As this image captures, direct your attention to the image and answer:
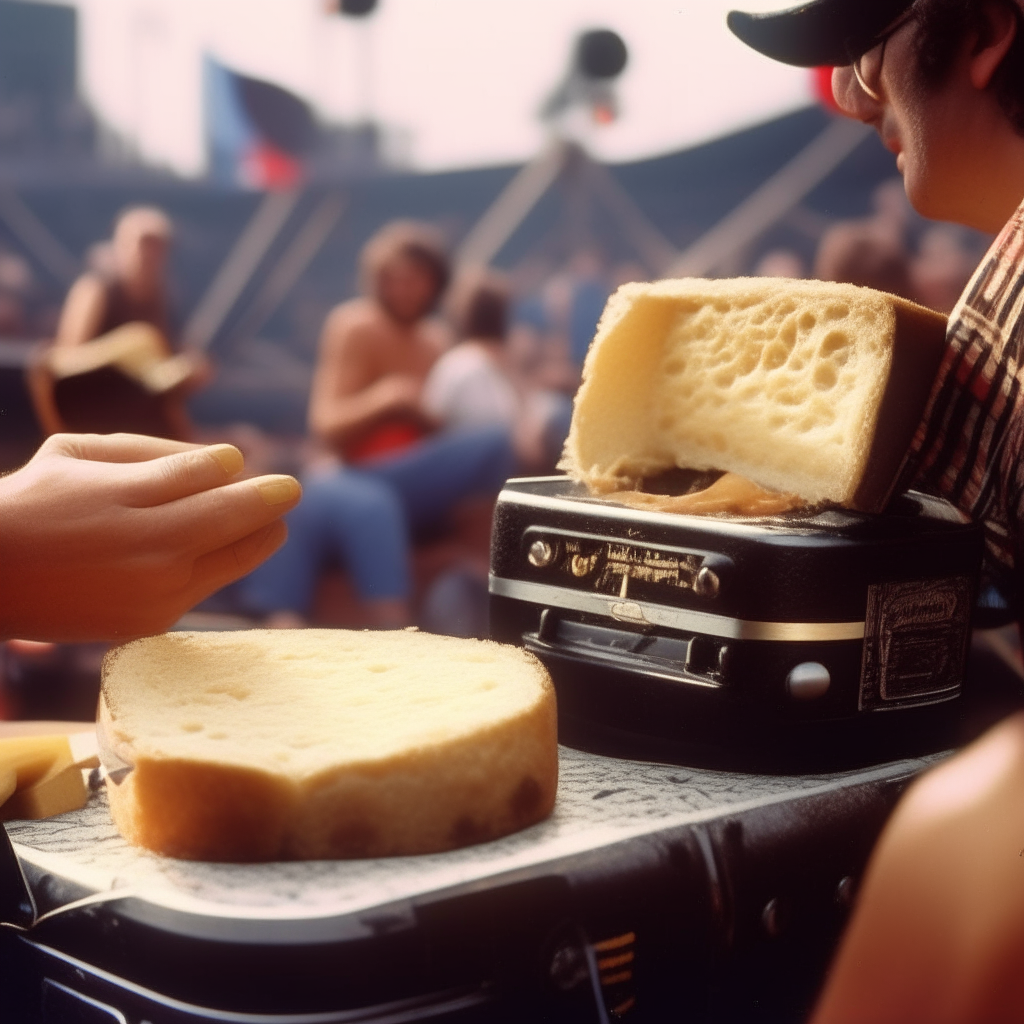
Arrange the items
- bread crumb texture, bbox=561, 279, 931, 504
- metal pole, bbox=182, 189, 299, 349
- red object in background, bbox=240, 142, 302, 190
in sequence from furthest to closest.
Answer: metal pole, bbox=182, 189, 299, 349 < red object in background, bbox=240, 142, 302, 190 < bread crumb texture, bbox=561, 279, 931, 504

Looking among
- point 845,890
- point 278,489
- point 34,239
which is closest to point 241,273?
point 34,239

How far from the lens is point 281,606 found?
3582 millimetres

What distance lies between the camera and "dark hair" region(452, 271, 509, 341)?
4445 mm

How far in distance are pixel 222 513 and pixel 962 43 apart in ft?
2.46

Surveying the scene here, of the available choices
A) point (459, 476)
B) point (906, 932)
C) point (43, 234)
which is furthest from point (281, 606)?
point (43, 234)

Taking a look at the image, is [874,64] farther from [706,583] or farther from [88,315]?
[88,315]

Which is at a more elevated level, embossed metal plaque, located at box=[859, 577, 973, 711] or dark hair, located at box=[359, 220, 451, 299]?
dark hair, located at box=[359, 220, 451, 299]

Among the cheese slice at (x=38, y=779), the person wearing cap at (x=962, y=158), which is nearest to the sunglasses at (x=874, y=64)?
the person wearing cap at (x=962, y=158)

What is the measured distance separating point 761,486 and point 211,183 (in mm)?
11222

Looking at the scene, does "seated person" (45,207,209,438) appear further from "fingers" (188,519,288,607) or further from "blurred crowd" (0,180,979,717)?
"fingers" (188,519,288,607)

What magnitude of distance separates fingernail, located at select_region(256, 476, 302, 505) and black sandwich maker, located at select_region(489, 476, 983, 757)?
245mm

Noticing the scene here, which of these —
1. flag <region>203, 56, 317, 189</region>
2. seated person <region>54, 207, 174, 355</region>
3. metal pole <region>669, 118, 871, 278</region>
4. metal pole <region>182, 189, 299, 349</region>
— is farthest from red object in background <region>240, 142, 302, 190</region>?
metal pole <region>669, 118, 871, 278</region>

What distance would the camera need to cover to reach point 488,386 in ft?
13.8

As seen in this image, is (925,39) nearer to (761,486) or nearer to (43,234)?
(761,486)
